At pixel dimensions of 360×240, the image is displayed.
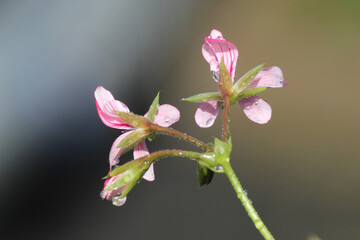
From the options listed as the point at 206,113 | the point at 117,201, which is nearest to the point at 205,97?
the point at 206,113

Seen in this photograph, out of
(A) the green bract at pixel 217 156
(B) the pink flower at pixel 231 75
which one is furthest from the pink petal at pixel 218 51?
(A) the green bract at pixel 217 156

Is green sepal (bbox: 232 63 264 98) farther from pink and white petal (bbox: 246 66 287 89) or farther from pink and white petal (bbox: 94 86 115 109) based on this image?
pink and white petal (bbox: 94 86 115 109)

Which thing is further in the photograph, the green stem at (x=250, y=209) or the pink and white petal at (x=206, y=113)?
the pink and white petal at (x=206, y=113)

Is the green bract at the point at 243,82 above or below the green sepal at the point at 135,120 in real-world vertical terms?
below

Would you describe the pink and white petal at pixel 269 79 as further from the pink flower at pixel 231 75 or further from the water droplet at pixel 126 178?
the water droplet at pixel 126 178

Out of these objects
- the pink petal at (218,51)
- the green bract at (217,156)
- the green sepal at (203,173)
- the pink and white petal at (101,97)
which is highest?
the pink and white petal at (101,97)

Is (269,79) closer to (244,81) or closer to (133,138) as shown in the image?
(244,81)

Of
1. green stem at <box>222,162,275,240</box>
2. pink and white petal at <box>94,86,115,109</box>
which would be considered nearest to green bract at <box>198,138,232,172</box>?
green stem at <box>222,162,275,240</box>

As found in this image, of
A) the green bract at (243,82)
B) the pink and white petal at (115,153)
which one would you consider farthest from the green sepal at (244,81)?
the pink and white petal at (115,153)

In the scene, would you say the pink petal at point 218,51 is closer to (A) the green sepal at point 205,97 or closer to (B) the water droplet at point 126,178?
(A) the green sepal at point 205,97
